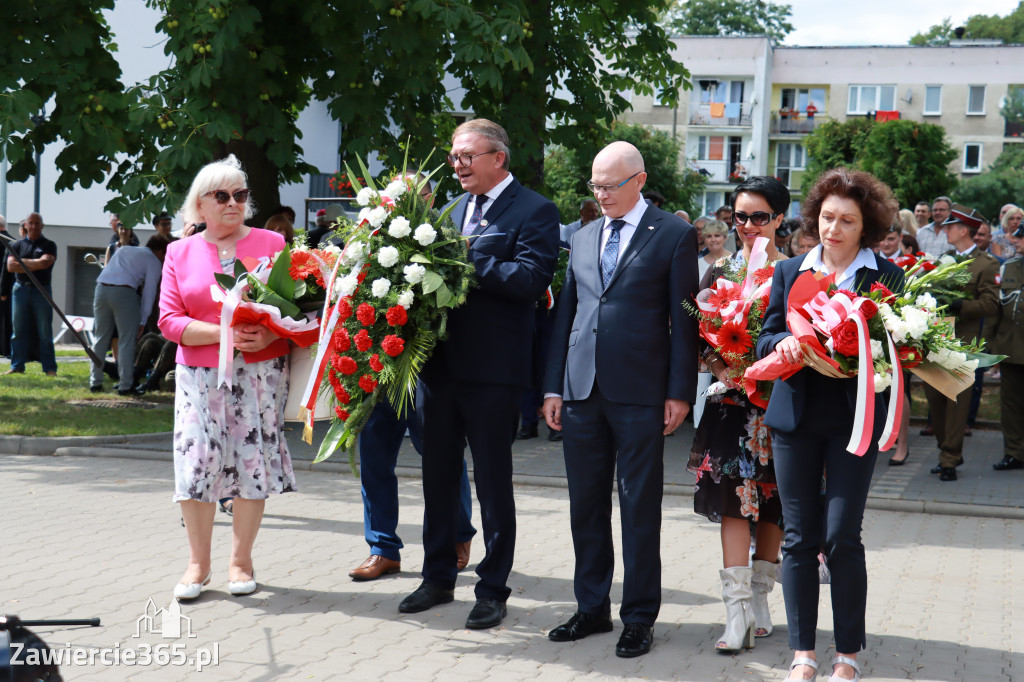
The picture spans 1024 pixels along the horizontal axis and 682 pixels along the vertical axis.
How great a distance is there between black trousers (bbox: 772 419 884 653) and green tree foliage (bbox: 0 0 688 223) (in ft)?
21.1

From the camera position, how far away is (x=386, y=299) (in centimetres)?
482

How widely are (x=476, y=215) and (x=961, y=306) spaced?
6.50 metres

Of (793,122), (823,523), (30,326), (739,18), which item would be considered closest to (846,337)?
(823,523)

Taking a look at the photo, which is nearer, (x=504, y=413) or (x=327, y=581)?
(x=504, y=413)

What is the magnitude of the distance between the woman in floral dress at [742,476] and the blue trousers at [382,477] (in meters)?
1.66

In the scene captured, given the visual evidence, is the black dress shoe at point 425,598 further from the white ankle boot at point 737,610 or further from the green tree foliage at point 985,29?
the green tree foliage at point 985,29

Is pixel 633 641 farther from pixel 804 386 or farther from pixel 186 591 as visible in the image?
pixel 186 591

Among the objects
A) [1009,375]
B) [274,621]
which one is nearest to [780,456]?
[274,621]

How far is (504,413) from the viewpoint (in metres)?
5.16

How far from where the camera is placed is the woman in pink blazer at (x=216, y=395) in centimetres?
538

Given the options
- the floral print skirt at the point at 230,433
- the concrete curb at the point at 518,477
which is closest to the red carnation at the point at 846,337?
the floral print skirt at the point at 230,433

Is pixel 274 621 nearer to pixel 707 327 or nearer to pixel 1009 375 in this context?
pixel 707 327

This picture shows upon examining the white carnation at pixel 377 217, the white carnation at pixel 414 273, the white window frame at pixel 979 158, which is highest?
the white window frame at pixel 979 158

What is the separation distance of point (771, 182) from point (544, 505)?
4.10 m
